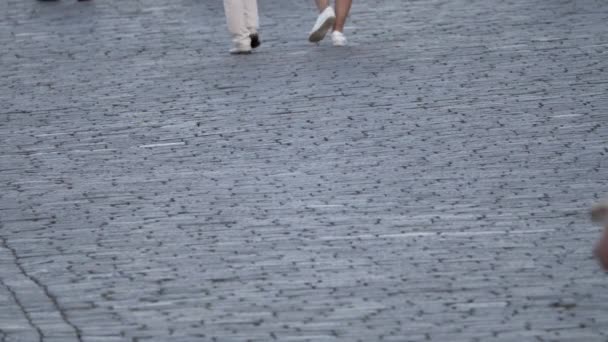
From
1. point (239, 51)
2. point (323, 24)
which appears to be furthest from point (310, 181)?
point (239, 51)

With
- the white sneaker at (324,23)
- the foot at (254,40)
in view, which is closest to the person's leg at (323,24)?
the white sneaker at (324,23)

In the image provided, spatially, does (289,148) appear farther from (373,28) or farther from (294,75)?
(373,28)

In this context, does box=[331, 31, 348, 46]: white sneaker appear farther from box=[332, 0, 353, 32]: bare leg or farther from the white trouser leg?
the white trouser leg

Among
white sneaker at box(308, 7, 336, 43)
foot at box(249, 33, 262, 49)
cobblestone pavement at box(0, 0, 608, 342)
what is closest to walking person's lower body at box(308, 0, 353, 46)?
white sneaker at box(308, 7, 336, 43)

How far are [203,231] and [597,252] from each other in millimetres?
3406

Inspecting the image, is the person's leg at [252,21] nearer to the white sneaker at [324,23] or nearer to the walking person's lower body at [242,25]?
the walking person's lower body at [242,25]

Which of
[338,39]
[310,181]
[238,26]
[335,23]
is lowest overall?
[338,39]

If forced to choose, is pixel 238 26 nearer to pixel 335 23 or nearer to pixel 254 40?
pixel 254 40

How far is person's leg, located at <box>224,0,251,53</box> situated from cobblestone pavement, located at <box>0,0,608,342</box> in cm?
19

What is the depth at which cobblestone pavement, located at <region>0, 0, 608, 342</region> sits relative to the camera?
6008 mm

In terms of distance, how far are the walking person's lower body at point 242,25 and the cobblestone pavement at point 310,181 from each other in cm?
20

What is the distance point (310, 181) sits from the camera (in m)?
8.18

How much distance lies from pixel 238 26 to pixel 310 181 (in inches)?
166

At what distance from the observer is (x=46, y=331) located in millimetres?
5828
